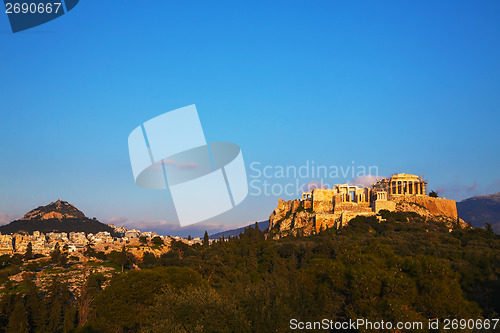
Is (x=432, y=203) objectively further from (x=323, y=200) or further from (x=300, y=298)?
(x=300, y=298)

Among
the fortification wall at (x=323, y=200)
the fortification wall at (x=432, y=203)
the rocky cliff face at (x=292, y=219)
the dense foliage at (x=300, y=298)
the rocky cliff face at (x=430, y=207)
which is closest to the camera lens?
the dense foliage at (x=300, y=298)

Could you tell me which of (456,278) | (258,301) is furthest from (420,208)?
(258,301)

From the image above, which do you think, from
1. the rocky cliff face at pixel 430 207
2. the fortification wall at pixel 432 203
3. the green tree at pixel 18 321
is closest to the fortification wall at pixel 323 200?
the fortification wall at pixel 432 203

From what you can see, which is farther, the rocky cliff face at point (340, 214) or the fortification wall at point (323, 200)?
the fortification wall at point (323, 200)

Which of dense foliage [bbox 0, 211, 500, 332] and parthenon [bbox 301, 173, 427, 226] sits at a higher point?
parthenon [bbox 301, 173, 427, 226]

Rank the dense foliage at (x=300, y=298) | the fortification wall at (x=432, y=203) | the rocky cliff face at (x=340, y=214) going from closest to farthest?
the dense foliage at (x=300, y=298), the rocky cliff face at (x=340, y=214), the fortification wall at (x=432, y=203)

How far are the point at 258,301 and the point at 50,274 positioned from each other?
7070 centimetres

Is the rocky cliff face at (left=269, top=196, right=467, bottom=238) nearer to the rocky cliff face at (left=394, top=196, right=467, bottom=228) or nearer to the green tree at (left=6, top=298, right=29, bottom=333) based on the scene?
the rocky cliff face at (left=394, top=196, right=467, bottom=228)

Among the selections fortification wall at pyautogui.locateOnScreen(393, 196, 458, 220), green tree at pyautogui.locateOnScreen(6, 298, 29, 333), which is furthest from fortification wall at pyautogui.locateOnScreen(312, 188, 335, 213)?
green tree at pyautogui.locateOnScreen(6, 298, 29, 333)

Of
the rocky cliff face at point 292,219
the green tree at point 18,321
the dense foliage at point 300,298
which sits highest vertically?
the rocky cliff face at point 292,219

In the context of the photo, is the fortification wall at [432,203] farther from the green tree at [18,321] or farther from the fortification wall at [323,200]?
the green tree at [18,321]

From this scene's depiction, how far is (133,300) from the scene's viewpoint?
46.4m

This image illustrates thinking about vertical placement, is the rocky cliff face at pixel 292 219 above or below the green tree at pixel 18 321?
above

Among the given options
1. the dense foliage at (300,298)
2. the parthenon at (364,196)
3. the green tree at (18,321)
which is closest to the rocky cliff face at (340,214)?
the parthenon at (364,196)
